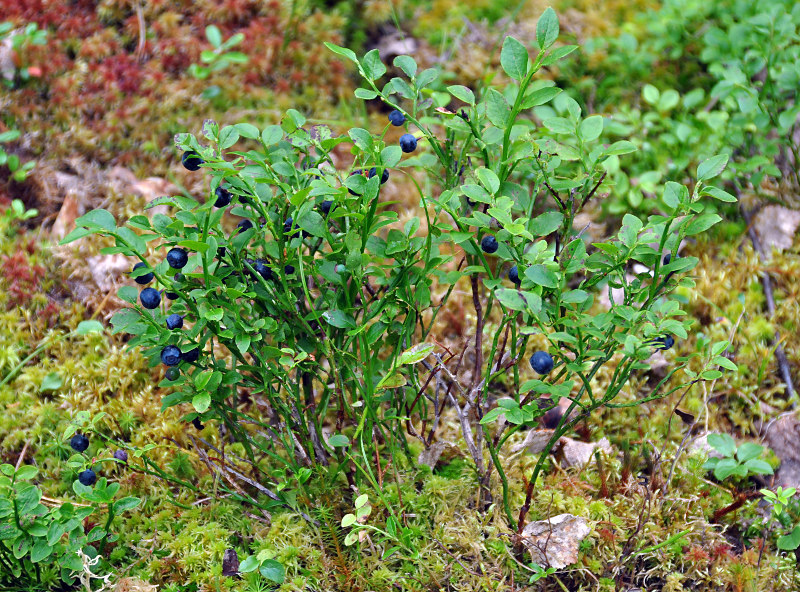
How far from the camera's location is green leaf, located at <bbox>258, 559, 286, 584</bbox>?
6.28 feet

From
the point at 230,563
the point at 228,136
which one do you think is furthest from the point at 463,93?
the point at 230,563

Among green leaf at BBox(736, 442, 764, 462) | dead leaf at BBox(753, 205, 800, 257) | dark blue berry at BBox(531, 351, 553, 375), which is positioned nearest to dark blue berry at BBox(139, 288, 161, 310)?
dark blue berry at BBox(531, 351, 553, 375)

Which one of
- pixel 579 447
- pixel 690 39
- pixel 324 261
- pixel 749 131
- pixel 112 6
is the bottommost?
pixel 579 447

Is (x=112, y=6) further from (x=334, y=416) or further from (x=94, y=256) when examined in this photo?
(x=334, y=416)

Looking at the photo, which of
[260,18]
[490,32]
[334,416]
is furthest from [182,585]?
[490,32]

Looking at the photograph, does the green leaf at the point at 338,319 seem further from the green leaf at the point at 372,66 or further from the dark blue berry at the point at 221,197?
the green leaf at the point at 372,66

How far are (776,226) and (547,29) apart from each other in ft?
6.88

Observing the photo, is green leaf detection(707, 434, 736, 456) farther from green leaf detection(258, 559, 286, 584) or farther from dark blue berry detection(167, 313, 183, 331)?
dark blue berry detection(167, 313, 183, 331)

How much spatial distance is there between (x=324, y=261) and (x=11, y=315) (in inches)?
64.4

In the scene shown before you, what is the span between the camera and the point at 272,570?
1.92 meters

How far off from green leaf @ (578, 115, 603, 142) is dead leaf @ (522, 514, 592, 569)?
1.14 meters

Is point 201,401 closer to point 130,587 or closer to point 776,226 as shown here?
point 130,587

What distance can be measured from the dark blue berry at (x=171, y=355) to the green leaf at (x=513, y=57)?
1.16 meters

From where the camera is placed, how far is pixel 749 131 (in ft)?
11.5
